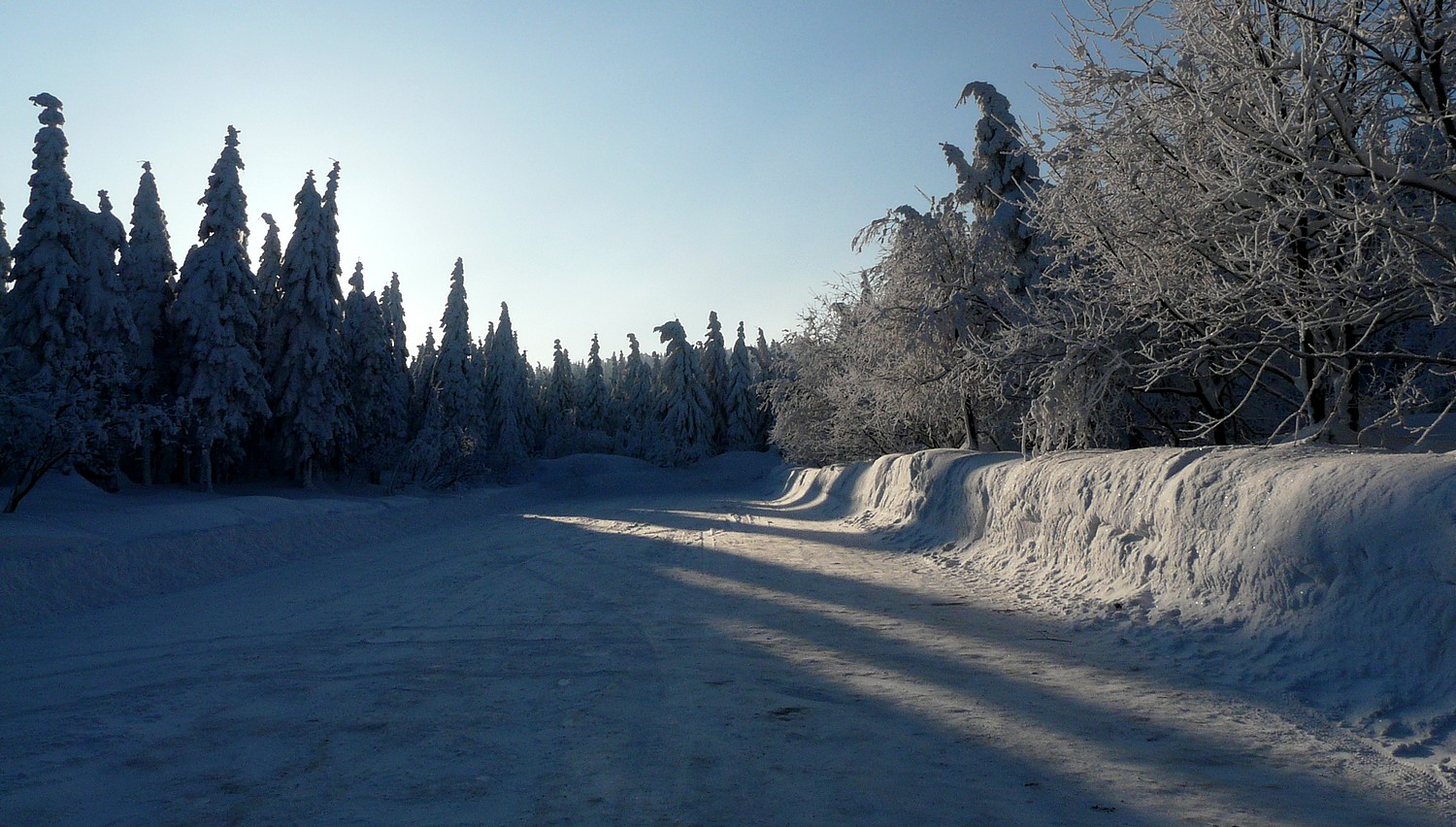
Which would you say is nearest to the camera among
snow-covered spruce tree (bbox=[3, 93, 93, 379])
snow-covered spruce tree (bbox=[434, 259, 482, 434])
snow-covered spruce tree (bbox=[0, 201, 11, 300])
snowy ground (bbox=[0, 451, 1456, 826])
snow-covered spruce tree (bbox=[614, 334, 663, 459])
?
snowy ground (bbox=[0, 451, 1456, 826])

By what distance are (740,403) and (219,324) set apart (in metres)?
43.6

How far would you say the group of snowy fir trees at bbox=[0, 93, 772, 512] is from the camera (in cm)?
2245

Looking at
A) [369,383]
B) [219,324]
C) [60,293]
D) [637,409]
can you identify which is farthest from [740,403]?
[60,293]

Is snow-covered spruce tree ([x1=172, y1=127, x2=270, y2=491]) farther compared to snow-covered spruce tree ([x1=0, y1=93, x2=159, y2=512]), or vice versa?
snow-covered spruce tree ([x1=172, y1=127, x2=270, y2=491])

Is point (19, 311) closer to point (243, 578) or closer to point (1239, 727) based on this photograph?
point (243, 578)

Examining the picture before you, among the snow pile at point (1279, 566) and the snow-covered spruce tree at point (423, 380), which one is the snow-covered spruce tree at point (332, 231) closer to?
the snow-covered spruce tree at point (423, 380)

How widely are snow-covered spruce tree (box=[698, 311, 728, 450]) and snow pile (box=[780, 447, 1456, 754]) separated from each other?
61.3 metres

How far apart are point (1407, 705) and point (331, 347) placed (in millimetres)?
43241

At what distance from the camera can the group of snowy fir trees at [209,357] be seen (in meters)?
22.5

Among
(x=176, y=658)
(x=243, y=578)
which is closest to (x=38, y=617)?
(x=243, y=578)

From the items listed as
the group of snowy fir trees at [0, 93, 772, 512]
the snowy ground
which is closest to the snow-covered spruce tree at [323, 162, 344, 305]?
the group of snowy fir trees at [0, 93, 772, 512]

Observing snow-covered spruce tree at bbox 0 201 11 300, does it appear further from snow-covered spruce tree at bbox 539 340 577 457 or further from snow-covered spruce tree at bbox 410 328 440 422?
snow-covered spruce tree at bbox 539 340 577 457

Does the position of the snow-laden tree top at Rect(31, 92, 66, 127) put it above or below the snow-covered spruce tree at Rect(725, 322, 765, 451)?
above

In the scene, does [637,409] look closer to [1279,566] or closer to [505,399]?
[505,399]
